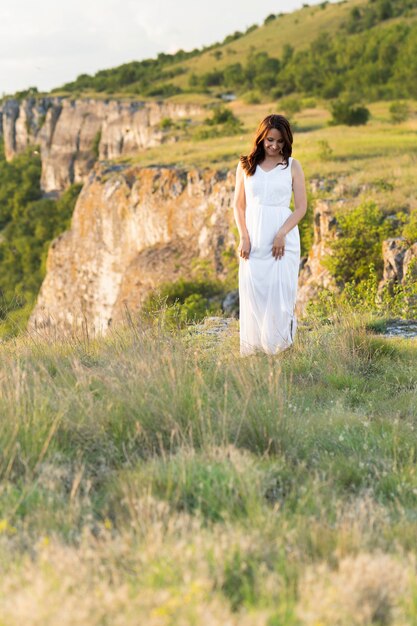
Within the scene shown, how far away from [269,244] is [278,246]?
104 millimetres

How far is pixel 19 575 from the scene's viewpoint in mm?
2570

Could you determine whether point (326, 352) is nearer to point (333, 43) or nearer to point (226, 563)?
point (226, 563)

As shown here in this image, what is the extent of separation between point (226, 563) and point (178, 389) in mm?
1818

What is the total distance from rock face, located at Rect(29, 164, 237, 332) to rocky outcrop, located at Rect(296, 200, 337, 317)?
8085 mm

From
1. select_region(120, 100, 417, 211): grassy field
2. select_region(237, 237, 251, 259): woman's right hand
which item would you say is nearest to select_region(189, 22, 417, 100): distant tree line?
select_region(120, 100, 417, 211): grassy field

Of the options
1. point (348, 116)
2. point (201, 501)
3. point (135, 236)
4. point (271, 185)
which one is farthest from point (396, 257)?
point (348, 116)

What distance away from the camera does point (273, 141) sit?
21.5ft

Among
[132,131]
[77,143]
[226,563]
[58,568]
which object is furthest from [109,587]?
[77,143]

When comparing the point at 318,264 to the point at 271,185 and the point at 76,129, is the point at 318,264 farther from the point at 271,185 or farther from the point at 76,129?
the point at 76,129

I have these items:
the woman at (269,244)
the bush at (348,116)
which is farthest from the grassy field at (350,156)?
the woman at (269,244)

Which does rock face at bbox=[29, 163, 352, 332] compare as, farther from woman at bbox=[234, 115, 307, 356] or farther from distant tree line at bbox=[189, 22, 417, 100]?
distant tree line at bbox=[189, 22, 417, 100]

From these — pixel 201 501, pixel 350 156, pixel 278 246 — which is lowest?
pixel 201 501

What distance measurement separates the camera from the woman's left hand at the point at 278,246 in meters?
6.55

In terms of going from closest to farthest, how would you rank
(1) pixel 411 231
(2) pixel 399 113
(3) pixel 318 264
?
1. (1) pixel 411 231
2. (3) pixel 318 264
3. (2) pixel 399 113
